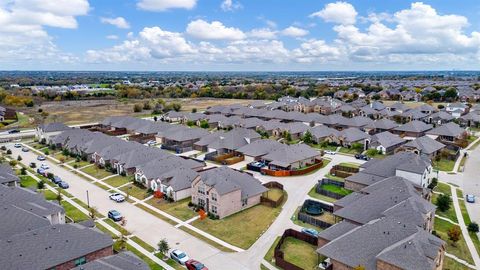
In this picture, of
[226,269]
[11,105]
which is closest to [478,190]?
[226,269]

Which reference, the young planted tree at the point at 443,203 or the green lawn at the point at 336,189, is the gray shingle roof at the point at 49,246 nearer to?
the green lawn at the point at 336,189

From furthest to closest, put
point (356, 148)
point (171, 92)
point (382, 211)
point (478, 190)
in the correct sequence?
point (171, 92) < point (356, 148) < point (478, 190) < point (382, 211)

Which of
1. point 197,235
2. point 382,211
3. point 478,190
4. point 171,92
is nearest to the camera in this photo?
point 382,211

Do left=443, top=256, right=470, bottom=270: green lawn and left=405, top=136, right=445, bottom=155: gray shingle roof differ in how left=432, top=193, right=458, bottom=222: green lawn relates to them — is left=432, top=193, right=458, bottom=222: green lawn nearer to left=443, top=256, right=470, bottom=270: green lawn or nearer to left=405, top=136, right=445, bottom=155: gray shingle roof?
left=443, top=256, right=470, bottom=270: green lawn

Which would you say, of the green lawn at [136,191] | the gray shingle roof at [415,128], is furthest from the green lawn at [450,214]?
the gray shingle roof at [415,128]

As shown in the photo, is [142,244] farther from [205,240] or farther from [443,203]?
[443,203]

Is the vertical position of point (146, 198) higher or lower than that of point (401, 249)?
lower

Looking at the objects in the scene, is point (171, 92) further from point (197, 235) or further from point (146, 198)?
point (197, 235)
